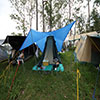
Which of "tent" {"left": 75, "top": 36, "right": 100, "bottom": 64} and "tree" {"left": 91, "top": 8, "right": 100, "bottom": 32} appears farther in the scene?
"tree" {"left": 91, "top": 8, "right": 100, "bottom": 32}

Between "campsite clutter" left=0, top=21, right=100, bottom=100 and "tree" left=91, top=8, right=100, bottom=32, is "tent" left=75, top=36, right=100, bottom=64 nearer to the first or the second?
"campsite clutter" left=0, top=21, right=100, bottom=100

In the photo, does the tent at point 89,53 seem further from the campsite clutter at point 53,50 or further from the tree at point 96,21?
the tree at point 96,21

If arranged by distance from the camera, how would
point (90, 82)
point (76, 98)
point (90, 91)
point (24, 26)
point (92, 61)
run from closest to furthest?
point (76, 98) < point (90, 91) < point (90, 82) < point (92, 61) < point (24, 26)

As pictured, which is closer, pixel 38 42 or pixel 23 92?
pixel 23 92

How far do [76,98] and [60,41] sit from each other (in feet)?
10.8

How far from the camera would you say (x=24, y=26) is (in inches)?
390

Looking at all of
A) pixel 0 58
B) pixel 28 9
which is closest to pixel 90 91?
pixel 0 58

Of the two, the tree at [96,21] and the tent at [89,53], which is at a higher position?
the tree at [96,21]

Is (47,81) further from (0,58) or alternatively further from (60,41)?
(0,58)

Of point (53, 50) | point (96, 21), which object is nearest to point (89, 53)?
point (53, 50)

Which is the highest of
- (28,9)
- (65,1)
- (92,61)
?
(65,1)

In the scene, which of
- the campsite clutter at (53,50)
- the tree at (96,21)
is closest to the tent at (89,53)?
the campsite clutter at (53,50)

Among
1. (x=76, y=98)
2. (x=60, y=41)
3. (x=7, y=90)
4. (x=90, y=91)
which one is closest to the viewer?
(x=76, y=98)

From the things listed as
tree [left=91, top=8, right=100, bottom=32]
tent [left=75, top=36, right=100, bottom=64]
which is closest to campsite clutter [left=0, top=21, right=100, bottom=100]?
tent [left=75, top=36, right=100, bottom=64]
